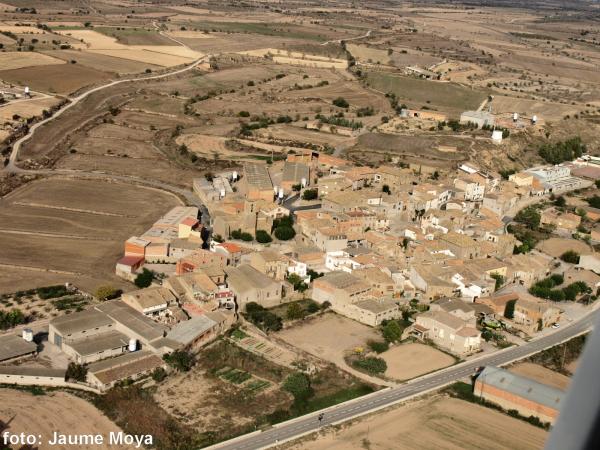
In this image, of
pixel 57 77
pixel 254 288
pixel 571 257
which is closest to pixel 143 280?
pixel 254 288

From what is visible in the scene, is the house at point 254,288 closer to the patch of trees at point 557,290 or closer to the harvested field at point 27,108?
the patch of trees at point 557,290

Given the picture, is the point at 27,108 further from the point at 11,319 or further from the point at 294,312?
the point at 294,312

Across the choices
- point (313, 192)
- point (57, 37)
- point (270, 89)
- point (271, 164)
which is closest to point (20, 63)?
point (57, 37)

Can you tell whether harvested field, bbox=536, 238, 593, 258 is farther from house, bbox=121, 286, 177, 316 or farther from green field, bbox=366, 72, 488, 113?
green field, bbox=366, 72, 488, 113

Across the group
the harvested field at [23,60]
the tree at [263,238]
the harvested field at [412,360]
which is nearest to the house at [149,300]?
the tree at [263,238]

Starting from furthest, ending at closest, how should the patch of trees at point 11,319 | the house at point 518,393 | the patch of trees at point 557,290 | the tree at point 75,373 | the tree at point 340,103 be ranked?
1. the tree at point 340,103
2. the patch of trees at point 557,290
3. the patch of trees at point 11,319
4. the tree at point 75,373
5. the house at point 518,393

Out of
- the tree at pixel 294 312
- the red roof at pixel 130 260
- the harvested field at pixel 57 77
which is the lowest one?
the tree at pixel 294 312
